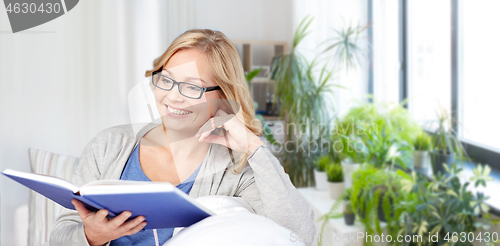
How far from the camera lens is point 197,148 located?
0.88m

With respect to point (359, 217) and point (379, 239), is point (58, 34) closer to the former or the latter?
point (359, 217)

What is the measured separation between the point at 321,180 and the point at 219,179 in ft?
3.50

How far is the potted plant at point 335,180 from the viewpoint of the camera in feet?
5.56

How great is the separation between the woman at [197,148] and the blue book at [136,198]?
18 centimetres

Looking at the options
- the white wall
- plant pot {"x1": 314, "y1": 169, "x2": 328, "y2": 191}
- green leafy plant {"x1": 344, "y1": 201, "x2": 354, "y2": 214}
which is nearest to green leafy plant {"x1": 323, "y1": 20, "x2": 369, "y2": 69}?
plant pot {"x1": 314, "y1": 169, "x2": 328, "y2": 191}

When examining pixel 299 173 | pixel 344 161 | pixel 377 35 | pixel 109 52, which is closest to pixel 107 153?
pixel 109 52

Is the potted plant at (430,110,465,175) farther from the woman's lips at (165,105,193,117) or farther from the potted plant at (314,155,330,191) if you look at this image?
the woman's lips at (165,105,193,117)

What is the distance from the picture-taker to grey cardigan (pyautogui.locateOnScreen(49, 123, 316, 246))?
0.75m

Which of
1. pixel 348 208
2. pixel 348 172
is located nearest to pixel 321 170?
pixel 348 172

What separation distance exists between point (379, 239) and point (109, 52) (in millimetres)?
1359

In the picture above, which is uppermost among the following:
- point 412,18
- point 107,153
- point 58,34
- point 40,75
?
point 412,18

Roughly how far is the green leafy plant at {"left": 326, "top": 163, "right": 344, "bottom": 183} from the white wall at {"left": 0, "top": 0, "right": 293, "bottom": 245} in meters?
1.09

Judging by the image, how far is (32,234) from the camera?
939mm

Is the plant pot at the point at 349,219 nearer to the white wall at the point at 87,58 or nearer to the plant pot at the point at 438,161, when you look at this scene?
the plant pot at the point at 438,161
